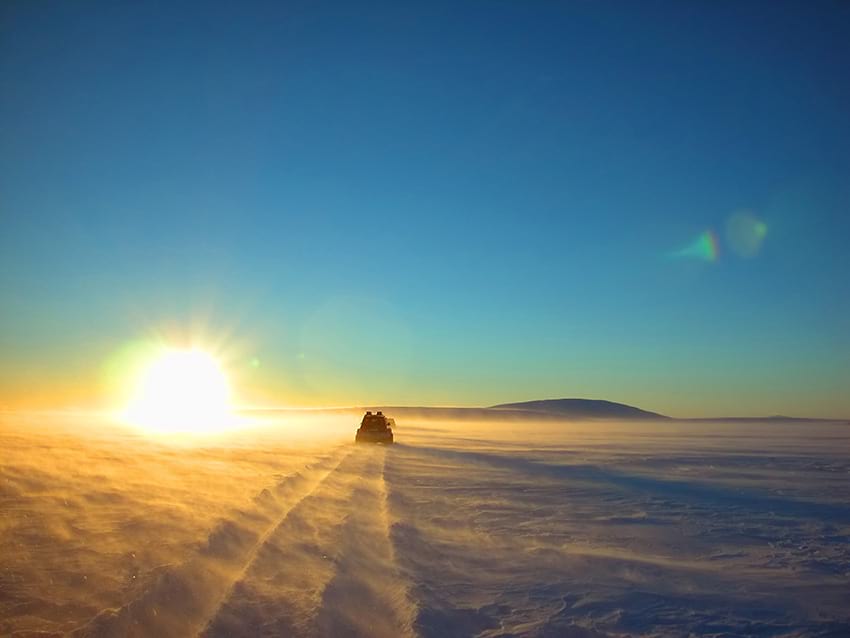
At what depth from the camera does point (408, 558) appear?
8.51 m

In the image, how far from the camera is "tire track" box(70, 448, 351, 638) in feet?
18.4

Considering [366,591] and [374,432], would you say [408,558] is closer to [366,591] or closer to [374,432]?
[366,591]

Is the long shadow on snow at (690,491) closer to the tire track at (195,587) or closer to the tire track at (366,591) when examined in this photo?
the tire track at (366,591)

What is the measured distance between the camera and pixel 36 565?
7.14 m

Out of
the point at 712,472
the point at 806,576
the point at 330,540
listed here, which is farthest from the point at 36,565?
the point at 712,472

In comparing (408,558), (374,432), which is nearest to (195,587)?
(408,558)

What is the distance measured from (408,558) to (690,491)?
1035 centimetres

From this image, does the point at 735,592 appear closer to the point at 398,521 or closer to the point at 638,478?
the point at 398,521

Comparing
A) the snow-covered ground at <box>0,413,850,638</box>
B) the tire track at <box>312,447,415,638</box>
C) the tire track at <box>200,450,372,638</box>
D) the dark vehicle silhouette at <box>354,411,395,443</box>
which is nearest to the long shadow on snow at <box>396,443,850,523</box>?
the snow-covered ground at <box>0,413,850,638</box>

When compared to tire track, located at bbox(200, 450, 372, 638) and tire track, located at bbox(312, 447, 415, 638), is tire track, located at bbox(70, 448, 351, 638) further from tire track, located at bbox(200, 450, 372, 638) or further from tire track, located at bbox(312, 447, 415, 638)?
tire track, located at bbox(312, 447, 415, 638)

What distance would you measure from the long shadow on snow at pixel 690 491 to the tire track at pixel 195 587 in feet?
33.3

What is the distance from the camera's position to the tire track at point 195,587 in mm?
5598

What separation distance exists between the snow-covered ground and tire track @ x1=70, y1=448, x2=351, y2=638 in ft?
0.09

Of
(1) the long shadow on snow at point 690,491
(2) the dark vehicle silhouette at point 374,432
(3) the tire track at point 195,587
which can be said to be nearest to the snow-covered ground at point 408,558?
(3) the tire track at point 195,587
